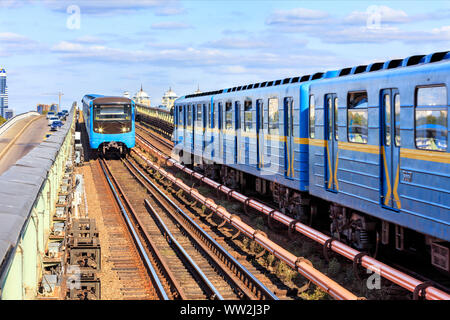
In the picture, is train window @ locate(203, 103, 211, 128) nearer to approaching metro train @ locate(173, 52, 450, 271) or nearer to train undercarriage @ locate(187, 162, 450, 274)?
approaching metro train @ locate(173, 52, 450, 271)

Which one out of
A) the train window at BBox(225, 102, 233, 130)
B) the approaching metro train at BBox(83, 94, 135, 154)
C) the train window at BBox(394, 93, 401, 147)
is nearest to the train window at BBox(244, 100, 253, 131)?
the train window at BBox(225, 102, 233, 130)

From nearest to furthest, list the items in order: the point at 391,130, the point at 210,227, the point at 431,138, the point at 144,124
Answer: the point at 431,138
the point at 391,130
the point at 210,227
the point at 144,124

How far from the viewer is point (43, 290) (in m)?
7.80

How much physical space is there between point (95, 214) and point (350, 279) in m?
11.3

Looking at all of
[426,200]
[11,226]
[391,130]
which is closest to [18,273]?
[11,226]

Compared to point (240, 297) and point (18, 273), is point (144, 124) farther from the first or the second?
point (18, 273)

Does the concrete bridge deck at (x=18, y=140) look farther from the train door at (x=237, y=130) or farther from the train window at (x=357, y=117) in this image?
the train window at (x=357, y=117)

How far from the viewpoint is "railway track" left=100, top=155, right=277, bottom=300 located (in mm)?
11336

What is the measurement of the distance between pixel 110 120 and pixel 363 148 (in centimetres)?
2581

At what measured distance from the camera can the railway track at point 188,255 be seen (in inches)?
446

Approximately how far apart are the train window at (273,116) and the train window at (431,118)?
22.7 ft

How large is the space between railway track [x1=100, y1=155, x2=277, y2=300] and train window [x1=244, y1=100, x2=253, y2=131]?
325 centimetres

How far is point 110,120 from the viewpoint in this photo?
116 ft

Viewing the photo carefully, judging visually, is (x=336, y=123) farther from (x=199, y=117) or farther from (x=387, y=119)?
(x=199, y=117)
